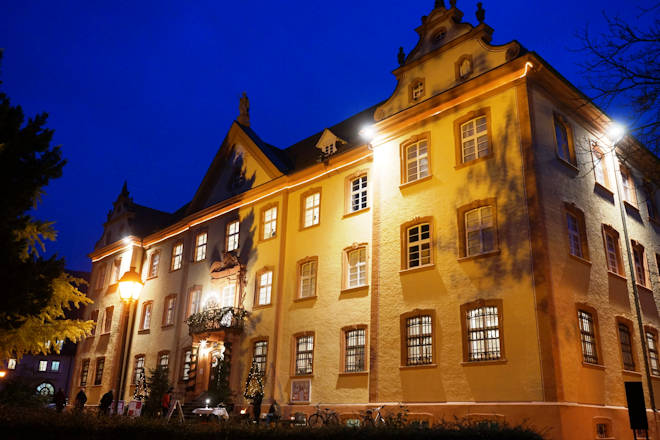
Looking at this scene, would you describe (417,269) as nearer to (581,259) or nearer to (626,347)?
(581,259)

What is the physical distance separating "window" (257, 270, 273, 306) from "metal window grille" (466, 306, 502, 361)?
11.5 m

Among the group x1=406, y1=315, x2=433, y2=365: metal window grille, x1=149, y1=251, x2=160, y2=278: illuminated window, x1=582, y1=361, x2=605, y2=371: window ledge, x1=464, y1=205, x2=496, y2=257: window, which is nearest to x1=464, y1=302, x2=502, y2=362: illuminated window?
x1=406, y1=315, x2=433, y2=365: metal window grille

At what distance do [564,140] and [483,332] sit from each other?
8.00 meters

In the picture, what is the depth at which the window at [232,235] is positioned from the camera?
3182 cm

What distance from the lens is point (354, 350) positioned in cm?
2325

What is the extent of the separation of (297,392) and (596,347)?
11.8m

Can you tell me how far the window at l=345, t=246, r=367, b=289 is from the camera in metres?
24.2

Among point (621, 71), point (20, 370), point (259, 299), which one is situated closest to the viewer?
point (621, 71)

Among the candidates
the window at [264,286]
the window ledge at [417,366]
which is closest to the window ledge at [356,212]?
the window at [264,286]

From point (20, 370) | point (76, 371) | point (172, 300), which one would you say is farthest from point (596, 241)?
point (20, 370)

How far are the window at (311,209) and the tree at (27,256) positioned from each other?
13.4 m

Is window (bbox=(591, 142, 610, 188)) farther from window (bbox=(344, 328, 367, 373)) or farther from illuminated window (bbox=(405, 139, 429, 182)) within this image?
window (bbox=(344, 328, 367, 373))

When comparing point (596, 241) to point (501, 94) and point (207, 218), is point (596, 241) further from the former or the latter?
point (207, 218)

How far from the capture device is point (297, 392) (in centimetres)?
2478
